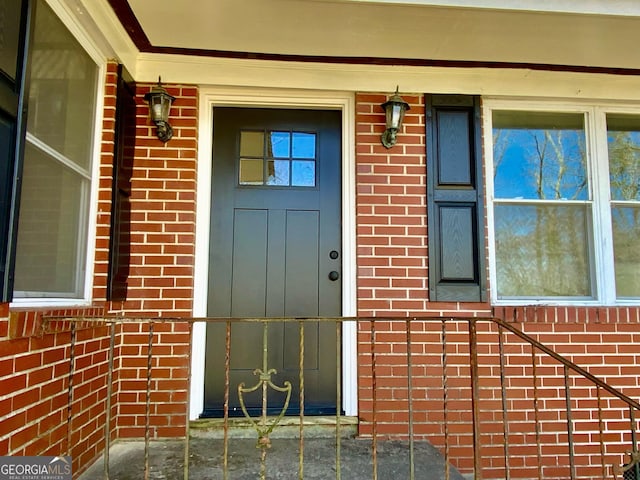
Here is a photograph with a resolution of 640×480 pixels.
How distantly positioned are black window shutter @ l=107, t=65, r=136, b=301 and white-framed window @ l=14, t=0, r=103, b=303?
111 mm

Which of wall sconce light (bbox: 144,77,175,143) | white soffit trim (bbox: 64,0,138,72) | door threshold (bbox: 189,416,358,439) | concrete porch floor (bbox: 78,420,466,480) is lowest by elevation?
concrete porch floor (bbox: 78,420,466,480)

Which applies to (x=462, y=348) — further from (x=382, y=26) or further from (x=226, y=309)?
(x=382, y=26)

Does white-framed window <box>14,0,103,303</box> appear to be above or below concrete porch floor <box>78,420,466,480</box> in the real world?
above

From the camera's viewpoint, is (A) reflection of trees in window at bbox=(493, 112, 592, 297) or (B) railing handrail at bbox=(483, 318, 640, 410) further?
(A) reflection of trees in window at bbox=(493, 112, 592, 297)

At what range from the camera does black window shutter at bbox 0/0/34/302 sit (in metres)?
1.52

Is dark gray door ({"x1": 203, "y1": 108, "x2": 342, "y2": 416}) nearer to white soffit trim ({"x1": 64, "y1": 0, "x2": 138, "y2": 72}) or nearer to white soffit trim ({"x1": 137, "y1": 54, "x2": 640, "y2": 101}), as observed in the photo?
white soffit trim ({"x1": 137, "y1": 54, "x2": 640, "y2": 101})

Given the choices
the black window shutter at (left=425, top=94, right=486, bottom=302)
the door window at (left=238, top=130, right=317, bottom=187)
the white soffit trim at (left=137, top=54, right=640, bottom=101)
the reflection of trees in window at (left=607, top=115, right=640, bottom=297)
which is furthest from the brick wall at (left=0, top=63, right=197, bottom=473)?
the reflection of trees in window at (left=607, top=115, right=640, bottom=297)

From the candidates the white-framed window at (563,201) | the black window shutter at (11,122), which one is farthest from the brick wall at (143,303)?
the white-framed window at (563,201)

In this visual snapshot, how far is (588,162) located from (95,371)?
3307 mm

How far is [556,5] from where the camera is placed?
2137 millimetres

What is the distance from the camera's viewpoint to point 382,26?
2287mm

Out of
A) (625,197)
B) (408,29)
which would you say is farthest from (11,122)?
(625,197)

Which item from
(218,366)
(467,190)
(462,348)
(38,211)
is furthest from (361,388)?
(38,211)

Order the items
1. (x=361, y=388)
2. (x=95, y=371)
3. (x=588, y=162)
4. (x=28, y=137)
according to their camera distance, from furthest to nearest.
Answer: (x=588, y=162) < (x=361, y=388) < (x=95, y=371) < (x=28, y=137)
